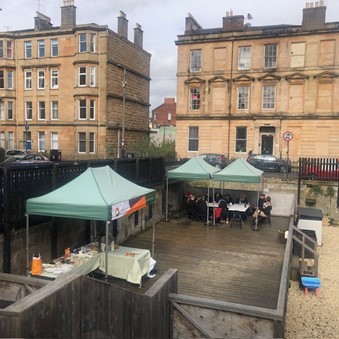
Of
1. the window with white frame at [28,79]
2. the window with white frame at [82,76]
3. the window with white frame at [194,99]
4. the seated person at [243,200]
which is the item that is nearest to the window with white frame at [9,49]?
the window with white frame at [28,79]

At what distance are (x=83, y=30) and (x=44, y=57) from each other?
6.04m

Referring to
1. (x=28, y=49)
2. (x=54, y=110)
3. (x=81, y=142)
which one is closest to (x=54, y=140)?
(x=54, y=110)

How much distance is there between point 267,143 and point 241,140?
254 centimetres

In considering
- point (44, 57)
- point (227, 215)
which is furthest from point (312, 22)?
point (44, 57)

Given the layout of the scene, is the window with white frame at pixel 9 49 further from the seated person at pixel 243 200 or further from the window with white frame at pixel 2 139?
the seated person at pixel 243 200

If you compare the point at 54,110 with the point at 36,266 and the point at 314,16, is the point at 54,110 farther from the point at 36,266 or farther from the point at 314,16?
the point at 36,266

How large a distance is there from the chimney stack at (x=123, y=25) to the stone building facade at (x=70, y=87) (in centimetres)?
10

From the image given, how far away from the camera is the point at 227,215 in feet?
55.2

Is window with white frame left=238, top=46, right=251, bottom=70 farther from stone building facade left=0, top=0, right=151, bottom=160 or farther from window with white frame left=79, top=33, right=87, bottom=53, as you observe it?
window with white frame left=79, top=33, right=87, bottom=53

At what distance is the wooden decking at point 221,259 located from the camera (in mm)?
8805

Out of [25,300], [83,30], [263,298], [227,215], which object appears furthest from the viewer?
[83,30]

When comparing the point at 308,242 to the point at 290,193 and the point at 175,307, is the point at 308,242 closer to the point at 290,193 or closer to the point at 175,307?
the point at 290,193

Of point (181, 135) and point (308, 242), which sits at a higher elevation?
point (181, 135)

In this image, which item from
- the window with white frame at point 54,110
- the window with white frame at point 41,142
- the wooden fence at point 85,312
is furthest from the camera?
the window with white frame at point 41,142
